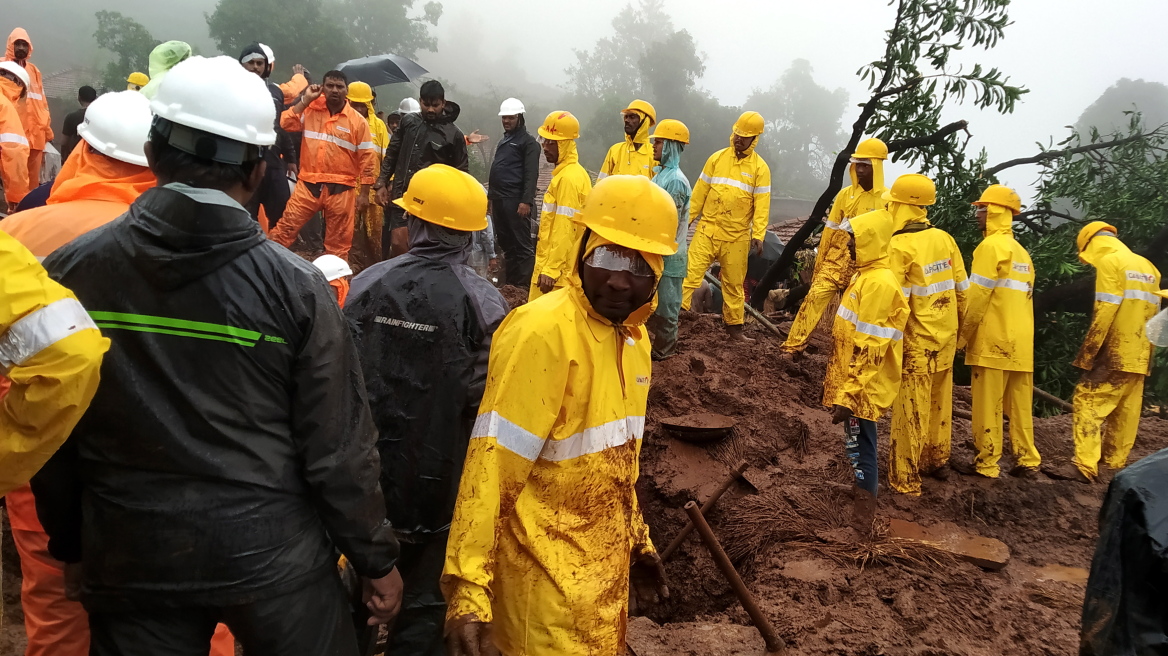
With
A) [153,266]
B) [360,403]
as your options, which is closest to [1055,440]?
[360,403]

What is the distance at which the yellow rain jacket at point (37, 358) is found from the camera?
1.38 m

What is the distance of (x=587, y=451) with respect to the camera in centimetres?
209

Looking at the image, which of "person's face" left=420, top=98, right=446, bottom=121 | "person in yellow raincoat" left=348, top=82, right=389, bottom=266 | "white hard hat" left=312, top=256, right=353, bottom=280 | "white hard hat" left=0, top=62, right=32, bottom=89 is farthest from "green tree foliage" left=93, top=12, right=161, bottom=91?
"white hard hat" left=312, top=256, right=353, bottom=280

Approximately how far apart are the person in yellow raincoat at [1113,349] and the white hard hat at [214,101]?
6.49m

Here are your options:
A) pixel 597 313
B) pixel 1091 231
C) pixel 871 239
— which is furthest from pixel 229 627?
pixel 1091 231

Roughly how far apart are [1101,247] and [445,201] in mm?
5912

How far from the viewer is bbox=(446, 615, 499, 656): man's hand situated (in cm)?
182

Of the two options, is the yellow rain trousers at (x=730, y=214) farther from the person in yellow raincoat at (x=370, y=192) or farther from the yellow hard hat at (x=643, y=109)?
the person in yellow raincoat at (x=370, y=192)

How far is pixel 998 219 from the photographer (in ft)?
18.9

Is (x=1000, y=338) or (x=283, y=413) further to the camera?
(x=1000, y=338)

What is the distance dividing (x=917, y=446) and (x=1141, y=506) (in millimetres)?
3765

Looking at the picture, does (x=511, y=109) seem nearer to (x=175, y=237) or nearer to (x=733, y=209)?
(x=733, y=209)

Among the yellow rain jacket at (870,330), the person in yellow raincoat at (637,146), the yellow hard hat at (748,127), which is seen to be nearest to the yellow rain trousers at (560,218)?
the person in yellow raincoat at (637,146)

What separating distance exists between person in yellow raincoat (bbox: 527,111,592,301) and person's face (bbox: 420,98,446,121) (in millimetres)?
1049
